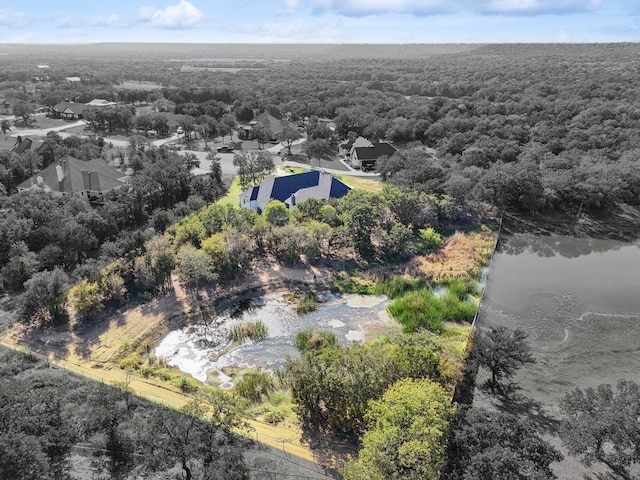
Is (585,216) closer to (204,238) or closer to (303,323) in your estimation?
(303,323)

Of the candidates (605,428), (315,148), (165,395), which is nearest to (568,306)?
(605,428)

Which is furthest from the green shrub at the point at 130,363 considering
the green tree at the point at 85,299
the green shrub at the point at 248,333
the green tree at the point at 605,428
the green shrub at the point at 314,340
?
the green tree at the point at 605,428

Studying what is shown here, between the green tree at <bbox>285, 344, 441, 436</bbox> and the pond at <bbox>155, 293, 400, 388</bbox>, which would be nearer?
the green tree at <bbox>285, 344, 441, 436</bbox>

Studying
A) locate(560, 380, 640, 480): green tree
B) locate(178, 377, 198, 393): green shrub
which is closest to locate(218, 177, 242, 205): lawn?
locate(178, 377, 198, 393): green shrub

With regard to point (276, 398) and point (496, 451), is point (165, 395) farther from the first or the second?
point (496, 451)

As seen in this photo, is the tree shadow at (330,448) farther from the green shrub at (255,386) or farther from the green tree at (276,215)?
the green tree at (276,215)

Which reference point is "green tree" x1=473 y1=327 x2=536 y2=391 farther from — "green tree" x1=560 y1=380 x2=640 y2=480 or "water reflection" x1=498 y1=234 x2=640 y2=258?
"water reflection" x1=498 y1=234 x2=640 y2=258
